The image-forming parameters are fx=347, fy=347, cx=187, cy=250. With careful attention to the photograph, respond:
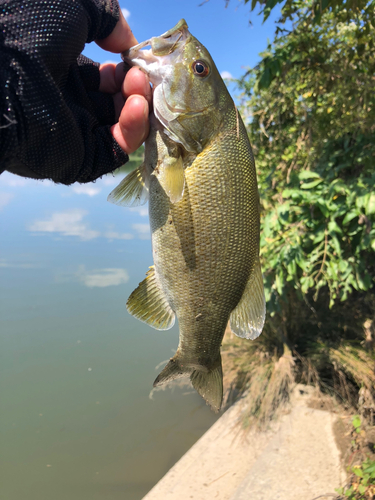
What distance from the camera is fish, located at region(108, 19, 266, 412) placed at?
4.45ft

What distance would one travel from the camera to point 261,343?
16.2 ft

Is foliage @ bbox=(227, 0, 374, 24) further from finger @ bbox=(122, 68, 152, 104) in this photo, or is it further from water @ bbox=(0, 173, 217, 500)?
water @ bbox=(0, 173, 217, 500)

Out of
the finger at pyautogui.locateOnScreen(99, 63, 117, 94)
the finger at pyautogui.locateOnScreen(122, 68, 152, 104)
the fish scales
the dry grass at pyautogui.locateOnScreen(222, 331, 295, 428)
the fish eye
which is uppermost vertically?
the finger at pyautogui.locateOnScreen(99, 63, 117, 94)

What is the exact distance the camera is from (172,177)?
4.36 feet

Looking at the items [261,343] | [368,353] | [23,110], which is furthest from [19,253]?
[23,110]

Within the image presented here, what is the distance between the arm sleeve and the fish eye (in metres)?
0.40

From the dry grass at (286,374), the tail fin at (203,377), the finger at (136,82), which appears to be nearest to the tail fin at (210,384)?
the tail fin at (203,377)

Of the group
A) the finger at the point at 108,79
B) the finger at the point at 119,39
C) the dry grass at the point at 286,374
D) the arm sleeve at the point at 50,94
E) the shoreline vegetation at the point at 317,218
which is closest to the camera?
the arm sleeve at the point at 50,94

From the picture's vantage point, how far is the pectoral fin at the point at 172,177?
1305 millimetres

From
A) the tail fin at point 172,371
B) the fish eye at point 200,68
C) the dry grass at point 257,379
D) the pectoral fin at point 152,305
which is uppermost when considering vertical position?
the fish eye at point 200,68

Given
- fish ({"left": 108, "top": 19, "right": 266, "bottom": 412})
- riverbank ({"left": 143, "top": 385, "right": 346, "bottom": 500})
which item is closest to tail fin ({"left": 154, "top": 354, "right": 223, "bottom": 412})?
fish ({"left": 108, "top": 19, "right": 266, "bottom": 412})

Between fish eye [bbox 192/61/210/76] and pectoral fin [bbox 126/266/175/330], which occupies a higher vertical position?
fish eye [bbox 192/61/210/76]

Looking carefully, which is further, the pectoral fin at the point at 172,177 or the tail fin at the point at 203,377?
the tail fin at the point at 203,377

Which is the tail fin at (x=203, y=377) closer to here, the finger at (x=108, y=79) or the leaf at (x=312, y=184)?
the finger at (x=108, y=79)
